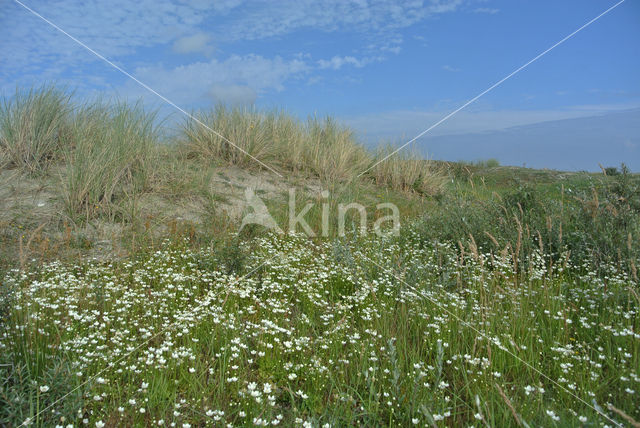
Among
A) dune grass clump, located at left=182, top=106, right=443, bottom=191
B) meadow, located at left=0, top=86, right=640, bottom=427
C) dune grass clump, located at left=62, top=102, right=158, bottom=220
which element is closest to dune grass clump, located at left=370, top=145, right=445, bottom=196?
dune grass clump, located at left=182, top=106, right=443, bottom=191

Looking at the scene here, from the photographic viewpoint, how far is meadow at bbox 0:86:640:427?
8.93 feet

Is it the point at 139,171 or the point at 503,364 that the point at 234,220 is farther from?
the point at 503,364

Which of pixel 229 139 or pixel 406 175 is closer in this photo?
pixel 229 139

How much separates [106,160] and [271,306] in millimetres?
4660

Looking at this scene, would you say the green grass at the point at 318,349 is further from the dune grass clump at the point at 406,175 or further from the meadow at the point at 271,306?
the dune grass clump at the point at 406,175

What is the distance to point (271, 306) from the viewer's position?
415 cm

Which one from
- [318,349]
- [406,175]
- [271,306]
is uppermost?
[406,175]

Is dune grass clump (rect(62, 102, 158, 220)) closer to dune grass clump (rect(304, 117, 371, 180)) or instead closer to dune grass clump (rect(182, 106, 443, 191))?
dune grass clump (rect(182, 106, 443, 191))

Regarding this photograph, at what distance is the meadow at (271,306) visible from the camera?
272 centimetres

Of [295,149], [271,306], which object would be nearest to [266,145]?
[295,149]

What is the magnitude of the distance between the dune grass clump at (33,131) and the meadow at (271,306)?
4 cm

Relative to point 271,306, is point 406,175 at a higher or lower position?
higher

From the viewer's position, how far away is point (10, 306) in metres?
3.50

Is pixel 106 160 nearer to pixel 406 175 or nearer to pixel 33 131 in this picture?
pixel 33 131
